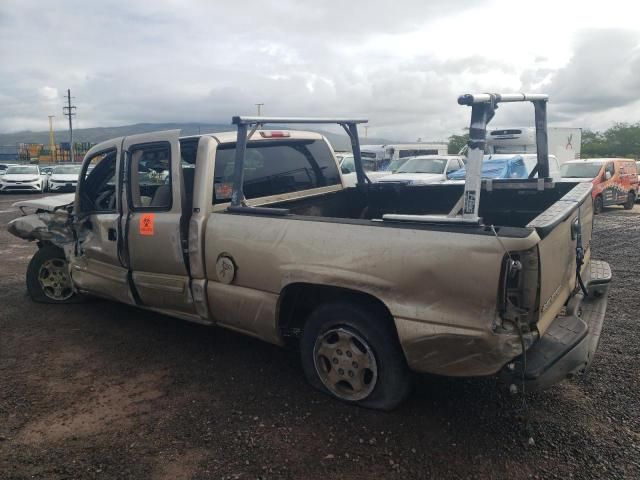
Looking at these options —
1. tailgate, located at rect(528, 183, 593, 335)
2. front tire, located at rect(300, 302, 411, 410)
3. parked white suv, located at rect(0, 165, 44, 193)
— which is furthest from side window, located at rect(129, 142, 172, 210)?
parked white suv, located at rect(0, 165, 44, 193)

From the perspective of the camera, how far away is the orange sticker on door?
4.21 m

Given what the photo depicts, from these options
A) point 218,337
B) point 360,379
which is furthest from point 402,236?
point 218,337

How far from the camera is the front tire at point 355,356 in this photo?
10.3ft

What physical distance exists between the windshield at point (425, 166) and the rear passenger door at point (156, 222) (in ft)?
38.8

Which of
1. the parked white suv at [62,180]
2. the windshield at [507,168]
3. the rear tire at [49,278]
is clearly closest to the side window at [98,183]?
the rear tire at [49,278]

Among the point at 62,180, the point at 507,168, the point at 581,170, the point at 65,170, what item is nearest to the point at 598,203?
the point at 581,170

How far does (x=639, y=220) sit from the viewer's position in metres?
12.3

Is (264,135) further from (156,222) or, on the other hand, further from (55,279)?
(55,279)

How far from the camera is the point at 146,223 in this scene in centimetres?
425

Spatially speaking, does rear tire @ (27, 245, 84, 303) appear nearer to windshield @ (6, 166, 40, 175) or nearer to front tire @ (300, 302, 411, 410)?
front tire @ (300, 302, 411, 410)

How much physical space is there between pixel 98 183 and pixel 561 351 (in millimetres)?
4408

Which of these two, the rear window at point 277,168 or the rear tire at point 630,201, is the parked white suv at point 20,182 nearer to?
the rear window at point 277,168

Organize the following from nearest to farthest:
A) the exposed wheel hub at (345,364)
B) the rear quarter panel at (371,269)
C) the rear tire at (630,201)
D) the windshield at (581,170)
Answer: the rear quarter panel at (371,269)
the exposed wheel hub at (345,364)
the windshield at (581,170)
the rear tire at (630,201)

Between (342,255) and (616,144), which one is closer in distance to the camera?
(342,255)
